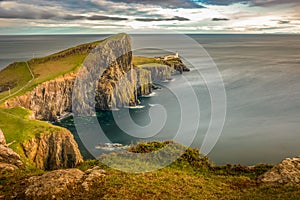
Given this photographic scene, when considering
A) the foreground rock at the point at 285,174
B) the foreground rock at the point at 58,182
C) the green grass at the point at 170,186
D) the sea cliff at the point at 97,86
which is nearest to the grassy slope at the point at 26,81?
the sea cliff at the point at 97,86

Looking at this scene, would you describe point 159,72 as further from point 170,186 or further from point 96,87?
point 170,186

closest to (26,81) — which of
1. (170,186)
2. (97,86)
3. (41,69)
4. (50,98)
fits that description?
(50,98)

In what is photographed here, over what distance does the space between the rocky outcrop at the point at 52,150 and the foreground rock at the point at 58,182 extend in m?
27.7

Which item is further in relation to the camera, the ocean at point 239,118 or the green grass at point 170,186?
the ocean at point 239,118

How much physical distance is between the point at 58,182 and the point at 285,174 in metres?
16.4

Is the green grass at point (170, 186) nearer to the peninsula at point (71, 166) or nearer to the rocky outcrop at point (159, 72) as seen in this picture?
the peninsula at point (71, 166)

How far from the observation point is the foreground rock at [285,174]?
73.3 ft

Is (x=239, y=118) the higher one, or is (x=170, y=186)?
(x=170, y=186)

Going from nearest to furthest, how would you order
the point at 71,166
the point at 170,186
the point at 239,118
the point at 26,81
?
the point at 170,186, the point at 71,166, the point at 239,118, the point at 26,81

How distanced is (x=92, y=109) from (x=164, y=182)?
103 m

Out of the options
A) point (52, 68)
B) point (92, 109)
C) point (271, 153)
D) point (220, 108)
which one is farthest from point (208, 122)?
point (52, 68)

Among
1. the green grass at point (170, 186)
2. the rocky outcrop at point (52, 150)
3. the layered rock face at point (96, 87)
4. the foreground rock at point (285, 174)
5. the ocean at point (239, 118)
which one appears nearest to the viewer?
the green grass at point (170, 186)

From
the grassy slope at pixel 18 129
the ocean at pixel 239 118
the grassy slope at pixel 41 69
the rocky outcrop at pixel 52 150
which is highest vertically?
the grassy slope at pixel 41 69

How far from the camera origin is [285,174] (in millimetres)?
23000
